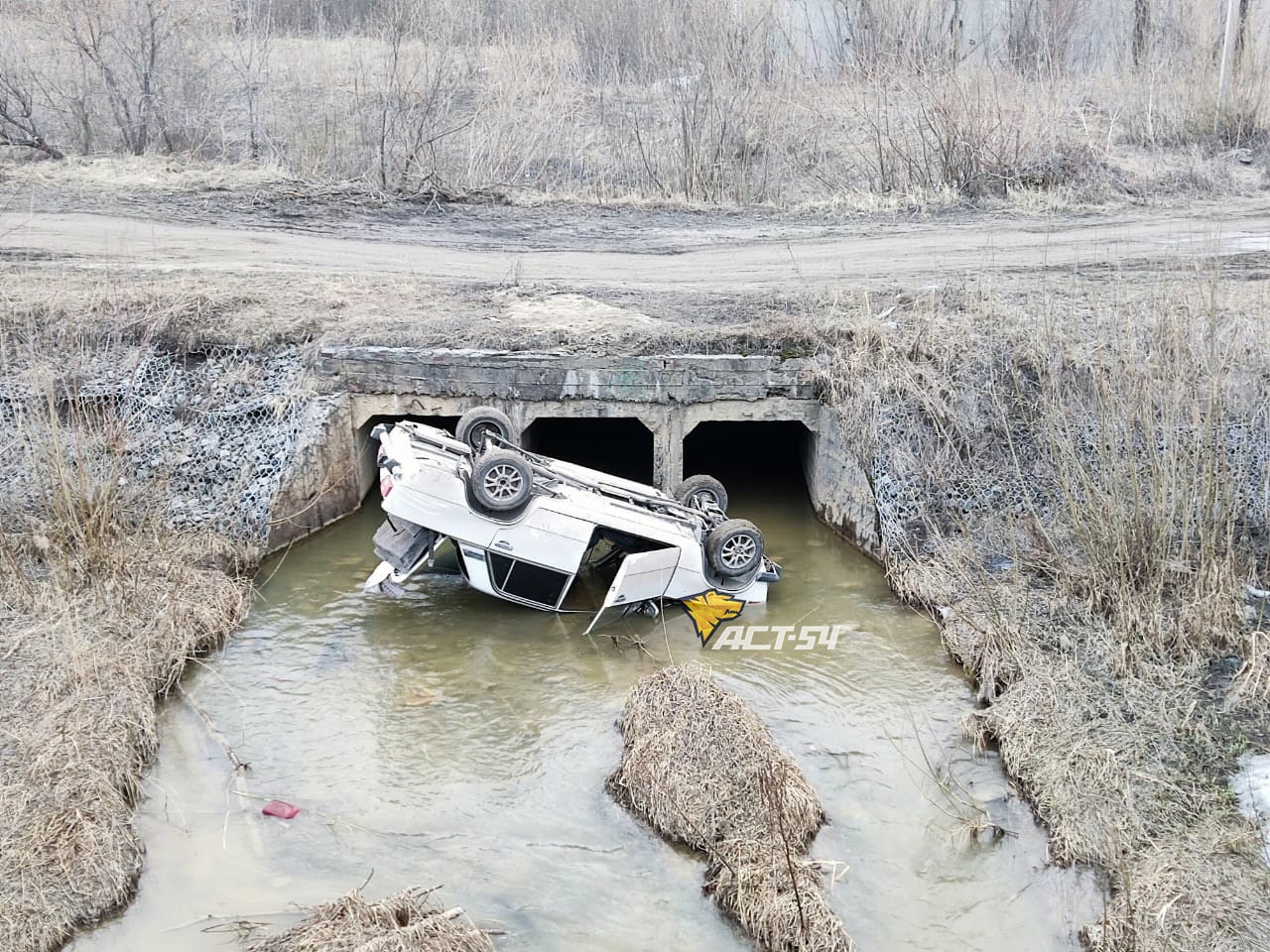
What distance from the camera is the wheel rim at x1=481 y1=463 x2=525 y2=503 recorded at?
9.83 metres

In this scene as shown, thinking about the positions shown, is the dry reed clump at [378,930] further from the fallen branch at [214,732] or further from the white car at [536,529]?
the white car at [536,529]

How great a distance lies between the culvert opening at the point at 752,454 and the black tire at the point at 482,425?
134 inches

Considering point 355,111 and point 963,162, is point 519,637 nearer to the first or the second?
point 963,162

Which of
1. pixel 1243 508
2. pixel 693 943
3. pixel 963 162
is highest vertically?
pixel 963 162

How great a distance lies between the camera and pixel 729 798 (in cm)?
782

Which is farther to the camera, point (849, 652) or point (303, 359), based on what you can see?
point (303, 359)

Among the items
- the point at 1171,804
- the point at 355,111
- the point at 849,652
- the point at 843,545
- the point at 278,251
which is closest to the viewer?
the point at 1171,804

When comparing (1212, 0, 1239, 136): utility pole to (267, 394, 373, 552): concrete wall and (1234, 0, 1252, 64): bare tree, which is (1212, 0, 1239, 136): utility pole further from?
(267, 394, 373, 552): concrete wall

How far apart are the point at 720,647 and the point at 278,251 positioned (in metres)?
9.70

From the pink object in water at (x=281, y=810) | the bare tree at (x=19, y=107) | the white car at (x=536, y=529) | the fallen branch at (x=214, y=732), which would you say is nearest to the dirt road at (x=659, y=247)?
the bare tree at (x=19, y=107)

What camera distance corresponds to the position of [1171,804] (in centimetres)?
748

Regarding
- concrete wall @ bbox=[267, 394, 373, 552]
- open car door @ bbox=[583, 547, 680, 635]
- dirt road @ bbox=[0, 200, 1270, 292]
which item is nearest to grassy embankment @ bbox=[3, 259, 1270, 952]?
concrete wall @ bbox=[267, 394, 373, 552]

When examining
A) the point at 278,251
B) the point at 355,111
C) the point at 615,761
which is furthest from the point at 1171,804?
the point at 355,111

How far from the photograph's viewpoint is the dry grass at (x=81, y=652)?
7.00m
